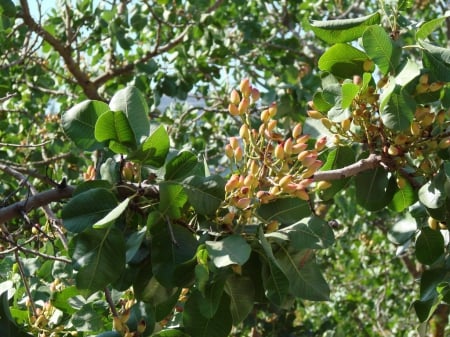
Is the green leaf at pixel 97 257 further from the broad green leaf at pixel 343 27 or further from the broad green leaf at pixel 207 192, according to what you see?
the broad green leaf at pixel 343 27

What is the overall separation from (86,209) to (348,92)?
44 cm

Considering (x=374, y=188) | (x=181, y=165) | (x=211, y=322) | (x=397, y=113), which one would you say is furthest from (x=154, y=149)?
(x=374, y=188)

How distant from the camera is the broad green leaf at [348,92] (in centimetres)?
112

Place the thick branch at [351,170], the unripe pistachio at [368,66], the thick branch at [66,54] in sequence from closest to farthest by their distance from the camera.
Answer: the thick branch at [351,170]
the unripe pistachio at [368,66]
the thick branch at [66,54]

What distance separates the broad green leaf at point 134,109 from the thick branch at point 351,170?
27 cm

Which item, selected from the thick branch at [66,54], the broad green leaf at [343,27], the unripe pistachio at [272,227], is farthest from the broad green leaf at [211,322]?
the thick branch at [66,54]

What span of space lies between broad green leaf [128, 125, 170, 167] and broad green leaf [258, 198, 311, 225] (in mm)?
163

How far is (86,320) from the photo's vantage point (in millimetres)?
1305

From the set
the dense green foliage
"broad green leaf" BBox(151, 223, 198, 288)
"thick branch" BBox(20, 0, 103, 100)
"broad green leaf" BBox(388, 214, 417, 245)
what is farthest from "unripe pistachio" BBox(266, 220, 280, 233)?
"thick branch" BBox(20, 0, 103, 100)

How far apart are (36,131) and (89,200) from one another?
9.87ft

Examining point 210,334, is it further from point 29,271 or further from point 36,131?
point 36,131

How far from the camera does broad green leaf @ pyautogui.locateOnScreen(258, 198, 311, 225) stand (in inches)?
40.8

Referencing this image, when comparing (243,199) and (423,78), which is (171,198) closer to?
(243,199)

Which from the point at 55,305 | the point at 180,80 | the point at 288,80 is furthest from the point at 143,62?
the point at 55,305
